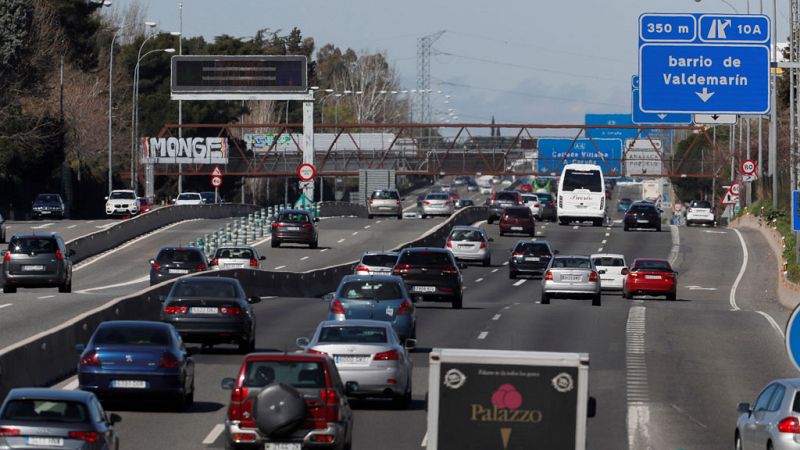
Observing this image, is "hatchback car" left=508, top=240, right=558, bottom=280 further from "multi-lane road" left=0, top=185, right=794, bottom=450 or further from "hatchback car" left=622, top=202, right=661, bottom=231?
"hatchback car" left=622, top=202, right=661, bottom=231

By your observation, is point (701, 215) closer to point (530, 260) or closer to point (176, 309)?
point (530, 260)

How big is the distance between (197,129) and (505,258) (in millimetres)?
70571

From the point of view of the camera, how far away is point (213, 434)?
2131 cm

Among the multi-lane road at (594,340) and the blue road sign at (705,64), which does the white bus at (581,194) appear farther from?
the blue road sign at (705,64)

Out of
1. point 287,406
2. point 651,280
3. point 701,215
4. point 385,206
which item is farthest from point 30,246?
point 701,215

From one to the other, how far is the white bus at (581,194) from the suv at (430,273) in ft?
134

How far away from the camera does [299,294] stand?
169ft

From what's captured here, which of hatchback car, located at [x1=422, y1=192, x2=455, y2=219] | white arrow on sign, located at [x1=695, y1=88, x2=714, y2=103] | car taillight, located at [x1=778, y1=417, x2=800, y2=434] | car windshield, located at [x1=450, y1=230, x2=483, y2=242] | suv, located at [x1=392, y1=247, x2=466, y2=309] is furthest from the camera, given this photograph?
hatchback car, located at [x1=422, y1=192, x2=455, y2=219]

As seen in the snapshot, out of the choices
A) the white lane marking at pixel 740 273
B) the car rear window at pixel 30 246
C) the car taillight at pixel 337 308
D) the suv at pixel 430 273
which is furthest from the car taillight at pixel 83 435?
the white lane marking at pixel 740 273

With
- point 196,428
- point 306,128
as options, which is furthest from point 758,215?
point 196,428

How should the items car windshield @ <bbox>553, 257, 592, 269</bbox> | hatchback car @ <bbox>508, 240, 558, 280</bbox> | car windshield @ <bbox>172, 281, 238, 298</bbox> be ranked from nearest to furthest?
1. car windshield @ <bbox>172, 281, 238, 298</bbox>
2. car windshield @ <bbox>553, 257, 592, 269</bbox>
3. hatchback car @ <bbox>508, 240, 558, 280</bbox>

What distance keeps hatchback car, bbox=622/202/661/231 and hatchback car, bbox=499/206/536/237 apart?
6.47 meters

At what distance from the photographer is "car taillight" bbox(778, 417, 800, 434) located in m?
16.7

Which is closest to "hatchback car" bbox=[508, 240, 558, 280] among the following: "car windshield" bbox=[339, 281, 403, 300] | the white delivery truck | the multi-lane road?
the multi-lane road
